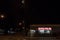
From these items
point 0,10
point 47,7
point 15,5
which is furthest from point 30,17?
point 15,5

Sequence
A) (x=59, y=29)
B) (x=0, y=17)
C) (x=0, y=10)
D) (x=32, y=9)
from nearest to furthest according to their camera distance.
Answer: (x=59, y=29) < (x=32, y=9) < (x=0, y=17) < (x=0, y=10)

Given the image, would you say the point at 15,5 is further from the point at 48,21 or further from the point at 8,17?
the point at 48,21

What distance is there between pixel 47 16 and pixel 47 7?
4.78ft

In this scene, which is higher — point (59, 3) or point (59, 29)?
point (59, 3)

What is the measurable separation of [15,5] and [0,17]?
8.97m

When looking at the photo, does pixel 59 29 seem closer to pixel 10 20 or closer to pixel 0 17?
pixel 0 17

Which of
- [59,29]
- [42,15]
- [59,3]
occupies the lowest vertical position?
[59,29]

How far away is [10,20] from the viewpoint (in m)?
35.6

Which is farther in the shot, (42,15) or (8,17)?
(8,17)

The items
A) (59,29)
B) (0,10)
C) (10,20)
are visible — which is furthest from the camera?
(10,20)

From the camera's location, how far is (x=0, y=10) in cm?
3338

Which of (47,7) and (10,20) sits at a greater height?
(47,7)

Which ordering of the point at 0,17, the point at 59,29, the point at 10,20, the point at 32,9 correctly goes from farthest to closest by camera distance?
the point at 10,20
the point at 0,17
the point at 32,9
the point at 59,29

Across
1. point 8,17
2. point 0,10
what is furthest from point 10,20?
point 0,10
